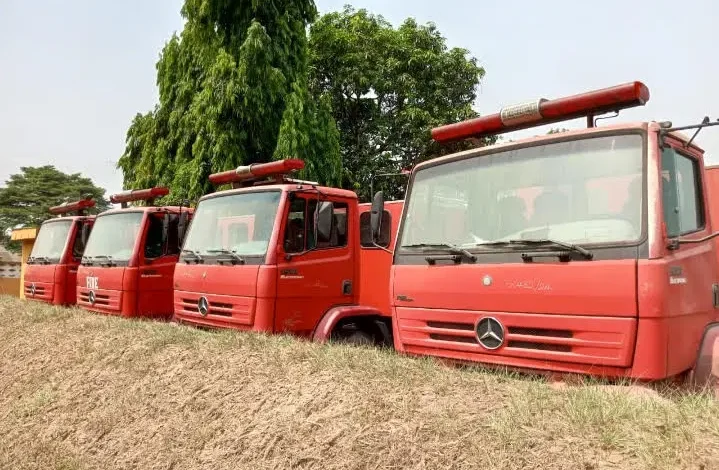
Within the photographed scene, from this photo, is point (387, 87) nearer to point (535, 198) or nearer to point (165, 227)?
point (165, 227)

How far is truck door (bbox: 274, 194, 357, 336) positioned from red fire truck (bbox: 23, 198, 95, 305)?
626cm

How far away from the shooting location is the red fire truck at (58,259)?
36.8ft

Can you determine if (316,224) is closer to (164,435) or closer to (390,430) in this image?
(164,435)

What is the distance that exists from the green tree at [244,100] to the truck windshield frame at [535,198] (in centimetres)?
1178

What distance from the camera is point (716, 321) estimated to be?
4.31m

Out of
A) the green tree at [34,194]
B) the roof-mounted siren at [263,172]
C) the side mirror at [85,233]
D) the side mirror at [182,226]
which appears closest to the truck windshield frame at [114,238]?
the side mirror at [182,226]

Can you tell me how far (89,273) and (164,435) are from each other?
6187 mm

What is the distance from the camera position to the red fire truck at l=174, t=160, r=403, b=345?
6.68 m

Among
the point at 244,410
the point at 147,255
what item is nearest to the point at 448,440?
the point at 244,410

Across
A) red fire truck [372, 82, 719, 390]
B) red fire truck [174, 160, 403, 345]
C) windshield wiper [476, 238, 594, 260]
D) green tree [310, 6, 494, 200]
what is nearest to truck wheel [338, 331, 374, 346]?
red fire truck [174, 160, 403, 345]

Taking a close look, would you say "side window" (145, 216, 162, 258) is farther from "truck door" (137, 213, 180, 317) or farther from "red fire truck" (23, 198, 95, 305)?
"red fire truck" (23, 198, 95, 305)

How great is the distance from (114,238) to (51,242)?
3.01 meters

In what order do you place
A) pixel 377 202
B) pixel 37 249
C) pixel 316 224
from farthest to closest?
1. pixel 37 249
2. pixel 316 224
3. pixel 377 202

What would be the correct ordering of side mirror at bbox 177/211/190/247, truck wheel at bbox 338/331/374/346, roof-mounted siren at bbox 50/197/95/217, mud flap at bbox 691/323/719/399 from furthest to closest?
roof-mounted siren at bbox 50/197/95/217 < side mirror at bbox 177/211/190/247 < truck wheel at bbox 338/331/374/346 < mud flap at bbox 691/323/719/399
